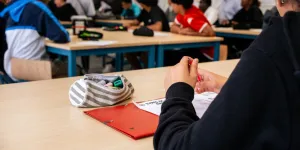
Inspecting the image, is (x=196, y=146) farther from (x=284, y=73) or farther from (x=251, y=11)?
(x=251, y=11)

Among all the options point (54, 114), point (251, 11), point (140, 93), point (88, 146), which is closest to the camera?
point (88, 146)

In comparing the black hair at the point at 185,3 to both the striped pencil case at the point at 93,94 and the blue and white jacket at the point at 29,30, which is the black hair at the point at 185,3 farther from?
the striped pencil case at the point at 93,94

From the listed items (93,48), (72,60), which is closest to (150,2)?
(93,48)

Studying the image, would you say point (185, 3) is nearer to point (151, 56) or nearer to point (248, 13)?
point (151, 56)

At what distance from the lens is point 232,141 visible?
1.97 ft

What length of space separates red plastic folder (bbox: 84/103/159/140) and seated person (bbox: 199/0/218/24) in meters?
5.28

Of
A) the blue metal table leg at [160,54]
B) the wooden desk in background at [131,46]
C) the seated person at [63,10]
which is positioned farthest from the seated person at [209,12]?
the blue metal table leg at [160,54]

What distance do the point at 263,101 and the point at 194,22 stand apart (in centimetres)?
307

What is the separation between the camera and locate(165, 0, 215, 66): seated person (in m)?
3.58

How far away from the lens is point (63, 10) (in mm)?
5871

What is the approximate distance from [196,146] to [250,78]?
0.14 m

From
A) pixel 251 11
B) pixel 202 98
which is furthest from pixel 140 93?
pixel 251 11

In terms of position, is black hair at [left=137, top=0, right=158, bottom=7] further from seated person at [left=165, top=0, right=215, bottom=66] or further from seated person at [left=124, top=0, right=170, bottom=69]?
seated person at [left=165, top=0, right=215, bottom=66]

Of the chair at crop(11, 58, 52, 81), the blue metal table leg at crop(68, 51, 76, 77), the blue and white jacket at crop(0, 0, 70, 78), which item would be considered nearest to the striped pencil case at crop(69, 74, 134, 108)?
the chair at crop(11, 58, 52, 81)
